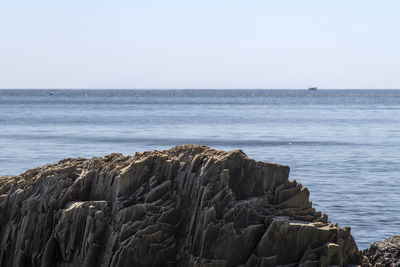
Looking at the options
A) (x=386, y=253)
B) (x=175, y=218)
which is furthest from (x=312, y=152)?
(x=175, y=218)

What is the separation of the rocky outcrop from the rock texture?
227 centimetres

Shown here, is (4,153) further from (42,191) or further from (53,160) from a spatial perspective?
(42,191)

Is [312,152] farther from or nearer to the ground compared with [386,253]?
nearer to the ground

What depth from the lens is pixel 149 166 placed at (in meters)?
12.5

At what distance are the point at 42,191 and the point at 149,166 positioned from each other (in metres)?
2.19

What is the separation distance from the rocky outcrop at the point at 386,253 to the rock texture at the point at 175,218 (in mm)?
2272

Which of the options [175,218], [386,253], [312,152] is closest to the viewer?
[175,218]

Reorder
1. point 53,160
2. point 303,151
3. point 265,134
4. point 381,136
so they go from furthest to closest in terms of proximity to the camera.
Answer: point 265,134 → point 381,136 → point 303,151 → point 53,160

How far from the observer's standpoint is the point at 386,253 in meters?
14.0

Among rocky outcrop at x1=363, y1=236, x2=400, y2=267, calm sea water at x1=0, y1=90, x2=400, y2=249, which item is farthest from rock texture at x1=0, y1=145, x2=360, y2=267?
calm sea water at x1=0, y1=90, x2=400, y2=249

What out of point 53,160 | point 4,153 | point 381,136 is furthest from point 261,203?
point 381,136

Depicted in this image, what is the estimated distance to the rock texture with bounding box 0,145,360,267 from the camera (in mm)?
11352

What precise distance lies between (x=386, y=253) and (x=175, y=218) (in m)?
4.73

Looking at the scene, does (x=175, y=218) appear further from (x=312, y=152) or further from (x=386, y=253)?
(x=312, y=152)
